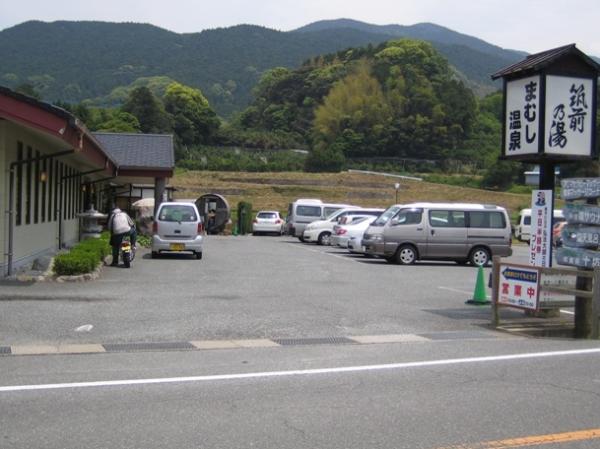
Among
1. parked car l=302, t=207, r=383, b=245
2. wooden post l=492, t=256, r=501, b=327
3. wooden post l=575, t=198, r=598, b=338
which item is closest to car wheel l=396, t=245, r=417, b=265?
parked car l=302, t=207, r=383, b=245

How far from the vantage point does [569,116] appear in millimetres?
11836

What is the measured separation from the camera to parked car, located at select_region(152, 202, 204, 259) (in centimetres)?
2162

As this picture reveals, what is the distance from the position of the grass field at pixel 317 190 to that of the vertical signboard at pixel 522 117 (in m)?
44.2

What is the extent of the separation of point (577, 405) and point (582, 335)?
454 cm

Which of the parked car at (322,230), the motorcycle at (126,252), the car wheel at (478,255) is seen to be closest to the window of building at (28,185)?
the motorcycle at (126,252)

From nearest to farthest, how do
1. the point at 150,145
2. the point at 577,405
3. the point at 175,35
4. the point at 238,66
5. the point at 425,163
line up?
the point at 577,405 → the point at 150,145 → the point at 425,163 → the point at 238,66 → the point at 175,35

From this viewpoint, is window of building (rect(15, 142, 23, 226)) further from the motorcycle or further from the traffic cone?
the traffic cone

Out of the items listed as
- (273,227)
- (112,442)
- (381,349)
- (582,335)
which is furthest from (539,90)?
(273,227)

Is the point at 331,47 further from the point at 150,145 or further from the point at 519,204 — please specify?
Answer: the point at 150,145

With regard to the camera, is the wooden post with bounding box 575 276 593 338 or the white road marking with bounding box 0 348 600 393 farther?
the wooden post with bounding box 575 276 593 338

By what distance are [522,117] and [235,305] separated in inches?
225

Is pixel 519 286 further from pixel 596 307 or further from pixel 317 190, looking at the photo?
pixel 317 190

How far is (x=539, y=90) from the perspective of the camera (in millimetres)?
11719

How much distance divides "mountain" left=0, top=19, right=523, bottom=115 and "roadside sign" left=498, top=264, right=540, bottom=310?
12159 cm
